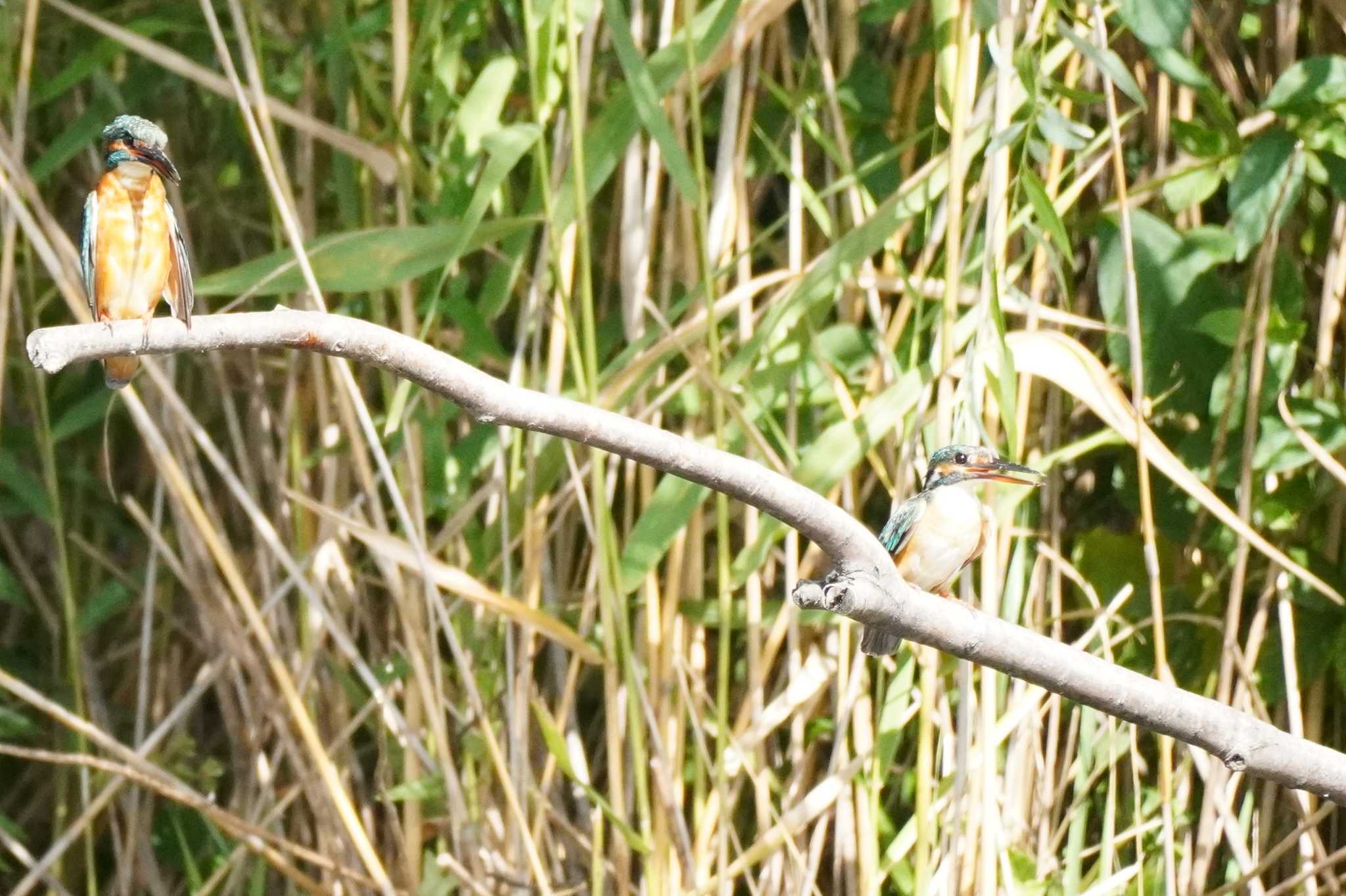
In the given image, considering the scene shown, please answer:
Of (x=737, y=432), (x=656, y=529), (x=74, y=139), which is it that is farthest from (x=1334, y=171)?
(x=74, y=139)

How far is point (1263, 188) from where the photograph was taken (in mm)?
1986

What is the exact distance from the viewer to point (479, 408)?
3.45 feet

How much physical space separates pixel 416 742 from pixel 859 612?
1.15 metres

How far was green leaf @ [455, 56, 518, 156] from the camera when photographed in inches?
79.3

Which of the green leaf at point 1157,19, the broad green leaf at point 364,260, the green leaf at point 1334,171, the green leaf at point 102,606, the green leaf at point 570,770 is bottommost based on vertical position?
the green leaf at point 570,770

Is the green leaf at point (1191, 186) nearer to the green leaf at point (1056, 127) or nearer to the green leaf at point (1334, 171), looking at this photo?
the green leaf at point (1334, 171)

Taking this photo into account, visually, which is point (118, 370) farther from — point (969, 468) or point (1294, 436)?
point (1294, 436)

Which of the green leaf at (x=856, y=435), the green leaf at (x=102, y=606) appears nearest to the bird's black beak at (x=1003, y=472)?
the green leaf at (x=856, y=435)

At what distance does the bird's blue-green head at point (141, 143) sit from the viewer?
1.60 m

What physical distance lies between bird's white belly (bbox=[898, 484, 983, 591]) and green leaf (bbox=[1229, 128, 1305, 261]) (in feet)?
1.91

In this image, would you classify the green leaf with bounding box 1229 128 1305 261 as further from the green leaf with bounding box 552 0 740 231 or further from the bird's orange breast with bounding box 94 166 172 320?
the bird's orange breast with bounding box 94 166 172 320

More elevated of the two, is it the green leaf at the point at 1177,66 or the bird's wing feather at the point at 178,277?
the green leaf at the point at 1177,66

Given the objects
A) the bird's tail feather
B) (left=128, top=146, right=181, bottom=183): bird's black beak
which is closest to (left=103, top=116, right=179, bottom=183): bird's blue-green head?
(left=128, top=146, right=181, bottom=183): bird's black beak

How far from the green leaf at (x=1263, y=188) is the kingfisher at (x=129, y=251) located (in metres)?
1.22
